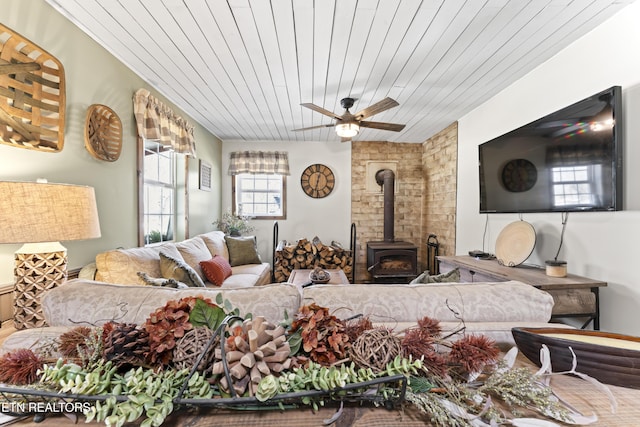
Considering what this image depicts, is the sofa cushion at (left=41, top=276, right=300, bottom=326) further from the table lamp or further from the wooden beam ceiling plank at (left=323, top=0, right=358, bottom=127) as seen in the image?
the wooden beam ceiling plank at (left=323, top=0, right=358, bottom=127)

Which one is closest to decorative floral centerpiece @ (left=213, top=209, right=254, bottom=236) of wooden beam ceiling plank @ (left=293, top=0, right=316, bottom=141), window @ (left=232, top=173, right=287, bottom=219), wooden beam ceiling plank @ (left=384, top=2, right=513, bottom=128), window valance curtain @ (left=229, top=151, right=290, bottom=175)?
window @ (left=232, top=173, right=287, bottom=219)

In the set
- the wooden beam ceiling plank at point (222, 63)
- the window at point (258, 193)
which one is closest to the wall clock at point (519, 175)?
the wooden beam ceiling plank at point (222, 63)

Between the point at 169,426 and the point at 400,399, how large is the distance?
46 cm

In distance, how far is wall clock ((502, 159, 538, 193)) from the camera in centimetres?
244

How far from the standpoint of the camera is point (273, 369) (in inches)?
22.9

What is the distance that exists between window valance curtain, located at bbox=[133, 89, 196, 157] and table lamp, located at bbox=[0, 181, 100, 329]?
1.51 m

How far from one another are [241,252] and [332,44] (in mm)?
2926

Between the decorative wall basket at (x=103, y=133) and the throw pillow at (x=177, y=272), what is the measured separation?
34.8 inches

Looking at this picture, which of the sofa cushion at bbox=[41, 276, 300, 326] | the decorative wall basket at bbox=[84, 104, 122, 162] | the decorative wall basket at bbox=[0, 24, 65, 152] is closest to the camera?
the sofa cushion at bbox=[41, 276, 300, 326]

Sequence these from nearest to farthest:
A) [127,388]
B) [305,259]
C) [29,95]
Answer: [127,388], [29,95], [305,259]

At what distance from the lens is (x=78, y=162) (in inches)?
77.8

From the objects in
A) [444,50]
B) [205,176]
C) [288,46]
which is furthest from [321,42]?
[205,176]

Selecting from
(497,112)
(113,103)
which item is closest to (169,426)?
(113,103)

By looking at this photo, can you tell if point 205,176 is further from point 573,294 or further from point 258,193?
point 573,294
